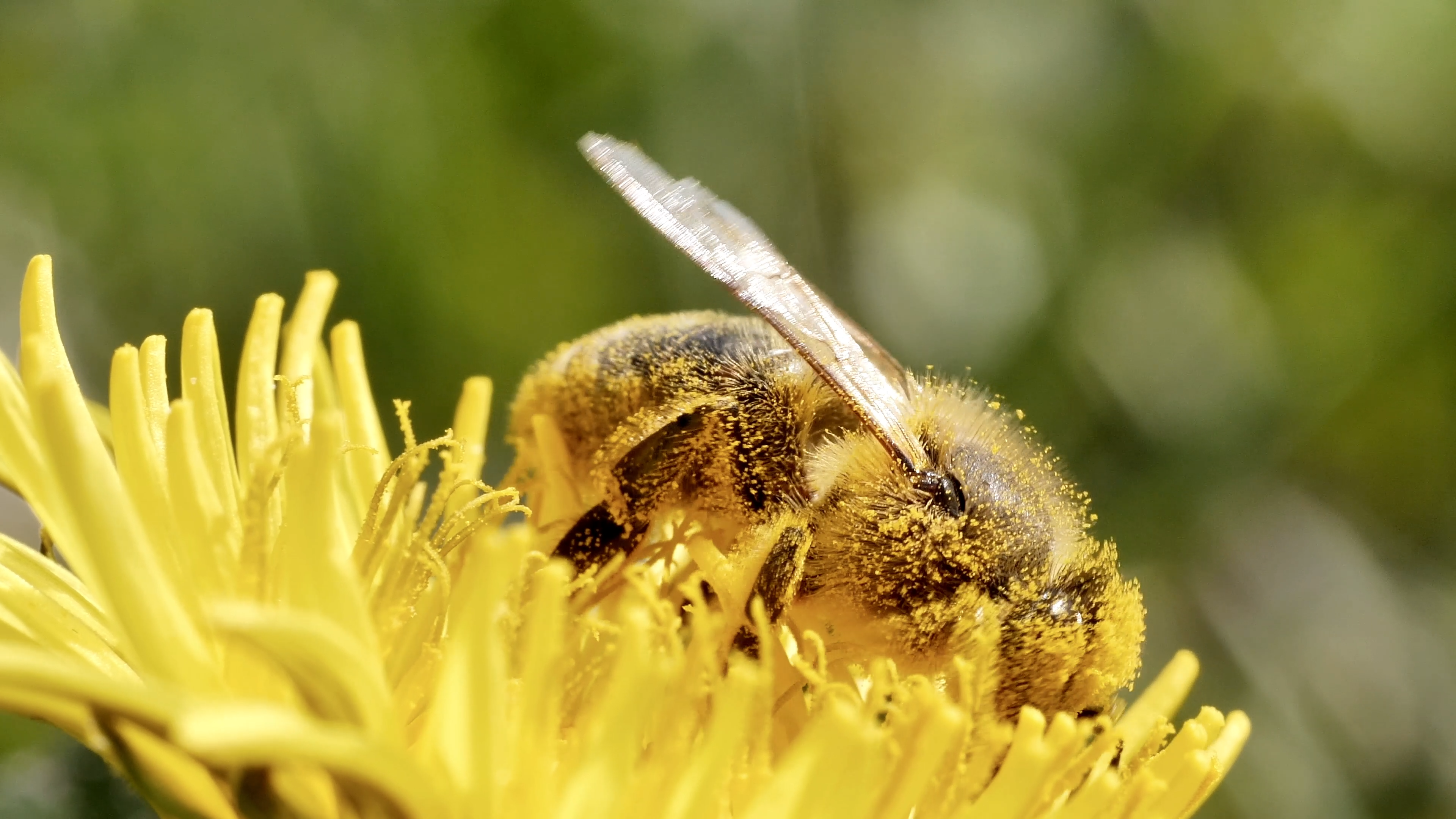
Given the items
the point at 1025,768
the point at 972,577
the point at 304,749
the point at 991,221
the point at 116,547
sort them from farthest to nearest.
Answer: the point at 991,221 < the point at 972,577 < the point at 1025,768 < the point at 116,547 < the point at 304,749

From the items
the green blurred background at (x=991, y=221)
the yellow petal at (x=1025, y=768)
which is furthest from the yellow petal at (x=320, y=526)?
the green blurred background at (x=991, y=221)

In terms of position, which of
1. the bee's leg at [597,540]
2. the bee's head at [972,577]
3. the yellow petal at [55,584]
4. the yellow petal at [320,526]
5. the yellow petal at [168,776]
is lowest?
the bee's head at [972,577]

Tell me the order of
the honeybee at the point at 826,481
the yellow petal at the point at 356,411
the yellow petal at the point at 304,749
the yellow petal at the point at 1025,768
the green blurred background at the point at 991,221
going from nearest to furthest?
the yellow petal at the point at 304,749 → the yellow petal at the point at 1025,768 → the honeybee at the point at 826,481 → the yellow petal at the point at 356,411 → the green blurred background at the point at 991,221

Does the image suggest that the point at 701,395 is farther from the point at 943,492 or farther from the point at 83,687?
the point at 83,687

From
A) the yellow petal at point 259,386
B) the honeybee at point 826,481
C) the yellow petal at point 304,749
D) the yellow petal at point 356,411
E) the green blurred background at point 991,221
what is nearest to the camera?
the yellow petal at point 304,749

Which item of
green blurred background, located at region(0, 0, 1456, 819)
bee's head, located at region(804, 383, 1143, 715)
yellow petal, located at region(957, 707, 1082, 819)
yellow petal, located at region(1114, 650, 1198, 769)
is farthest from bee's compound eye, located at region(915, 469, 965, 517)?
green blurred background, located at region(0, 0, 1456, 819)

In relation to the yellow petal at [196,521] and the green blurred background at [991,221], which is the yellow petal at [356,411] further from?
the green blurred background at [991,221]

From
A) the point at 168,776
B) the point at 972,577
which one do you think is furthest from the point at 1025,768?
the point at 168,776
